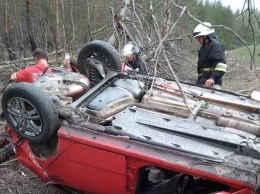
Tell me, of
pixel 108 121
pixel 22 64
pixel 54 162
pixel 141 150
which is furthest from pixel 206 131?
pixel 22 64

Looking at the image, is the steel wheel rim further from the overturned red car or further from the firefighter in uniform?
the firefighter in uniform

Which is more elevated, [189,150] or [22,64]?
[189,150]

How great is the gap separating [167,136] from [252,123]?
84cm

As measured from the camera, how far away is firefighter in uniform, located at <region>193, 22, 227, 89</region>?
514 centimetres

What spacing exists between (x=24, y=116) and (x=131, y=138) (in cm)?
106

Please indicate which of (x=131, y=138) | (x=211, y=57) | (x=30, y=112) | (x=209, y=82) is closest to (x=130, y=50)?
(x=211, y=57)

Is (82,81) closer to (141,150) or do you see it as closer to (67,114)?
(67,114)

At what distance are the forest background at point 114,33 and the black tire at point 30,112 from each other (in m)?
2.75

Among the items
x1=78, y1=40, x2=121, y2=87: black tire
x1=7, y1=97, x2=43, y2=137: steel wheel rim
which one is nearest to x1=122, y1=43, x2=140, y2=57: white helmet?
x1=78, y1=40, x2=121, y2=87: black tire

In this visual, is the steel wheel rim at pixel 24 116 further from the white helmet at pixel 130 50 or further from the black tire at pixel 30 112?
the white helmet at pixel 130 50

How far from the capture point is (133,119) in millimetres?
3066

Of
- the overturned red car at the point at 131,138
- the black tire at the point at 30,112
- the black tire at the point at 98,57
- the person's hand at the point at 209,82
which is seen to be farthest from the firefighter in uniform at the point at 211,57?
the black tire at the point at 30,112

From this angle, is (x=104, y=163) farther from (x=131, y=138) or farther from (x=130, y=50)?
(x=130, y=50)

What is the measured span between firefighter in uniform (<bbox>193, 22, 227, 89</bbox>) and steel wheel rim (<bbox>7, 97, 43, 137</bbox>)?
2801 millimetres
